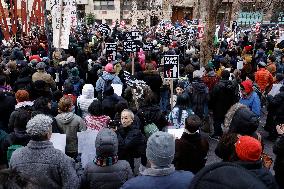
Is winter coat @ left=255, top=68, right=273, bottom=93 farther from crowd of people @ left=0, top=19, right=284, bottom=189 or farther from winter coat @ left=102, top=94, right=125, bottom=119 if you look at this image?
winter coat @ left=102, top=94, right=125, bottom=119

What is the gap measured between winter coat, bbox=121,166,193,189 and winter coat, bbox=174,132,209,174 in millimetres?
1768

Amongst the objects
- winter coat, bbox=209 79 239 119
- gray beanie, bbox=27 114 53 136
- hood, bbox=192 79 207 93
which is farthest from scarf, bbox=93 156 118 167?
winter coat, bbox=209 79 239 119

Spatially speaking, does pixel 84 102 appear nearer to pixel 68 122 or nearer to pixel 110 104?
pixel 110 104

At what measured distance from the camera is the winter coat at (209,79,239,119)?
27.6 feet

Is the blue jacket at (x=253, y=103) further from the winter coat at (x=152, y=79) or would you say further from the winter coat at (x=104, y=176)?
the winter coat at (x=104, y=176)

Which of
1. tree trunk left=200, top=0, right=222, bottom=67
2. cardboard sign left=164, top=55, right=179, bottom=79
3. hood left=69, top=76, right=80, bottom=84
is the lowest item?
hood left=69, top=76, right=80, bottom=84

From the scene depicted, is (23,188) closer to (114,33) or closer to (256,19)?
(114,33)

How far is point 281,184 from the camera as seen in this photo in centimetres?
447

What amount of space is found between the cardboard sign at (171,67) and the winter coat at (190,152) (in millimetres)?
3325

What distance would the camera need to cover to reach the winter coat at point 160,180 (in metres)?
3.00

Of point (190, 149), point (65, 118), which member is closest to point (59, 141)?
point (65, 118)

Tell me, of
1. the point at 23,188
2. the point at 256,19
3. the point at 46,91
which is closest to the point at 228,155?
the point at 23,188

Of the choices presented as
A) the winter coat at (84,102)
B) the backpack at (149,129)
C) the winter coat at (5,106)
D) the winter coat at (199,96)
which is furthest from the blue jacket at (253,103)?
the winter coat at (5,106)

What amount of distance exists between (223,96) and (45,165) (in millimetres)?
5531
